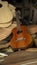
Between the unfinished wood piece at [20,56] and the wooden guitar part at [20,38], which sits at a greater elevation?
the wooden guitar part at [20,38]

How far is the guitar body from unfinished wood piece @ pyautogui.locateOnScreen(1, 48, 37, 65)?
53 mm

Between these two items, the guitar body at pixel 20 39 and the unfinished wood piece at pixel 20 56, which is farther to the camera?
the guitar body at pixel 20 39

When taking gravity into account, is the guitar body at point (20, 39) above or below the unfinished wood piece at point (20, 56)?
above

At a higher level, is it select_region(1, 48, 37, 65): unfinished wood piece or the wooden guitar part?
the wooden guitar part

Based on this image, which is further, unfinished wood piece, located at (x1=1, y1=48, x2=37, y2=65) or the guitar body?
Answer: the guitar body

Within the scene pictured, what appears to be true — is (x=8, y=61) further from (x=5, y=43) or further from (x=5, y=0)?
(x=5, y=0)

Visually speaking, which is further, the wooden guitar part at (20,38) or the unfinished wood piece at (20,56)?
the wooden guitar part at (20,38)

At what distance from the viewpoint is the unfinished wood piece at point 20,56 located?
1390 mm

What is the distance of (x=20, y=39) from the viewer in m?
1.56

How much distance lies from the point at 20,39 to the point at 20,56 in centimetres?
18

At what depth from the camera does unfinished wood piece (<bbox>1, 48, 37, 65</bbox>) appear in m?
1.39

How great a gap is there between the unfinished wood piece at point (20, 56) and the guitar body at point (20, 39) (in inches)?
2.1

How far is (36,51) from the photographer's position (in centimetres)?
150

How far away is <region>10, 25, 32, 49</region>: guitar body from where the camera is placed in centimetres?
151
